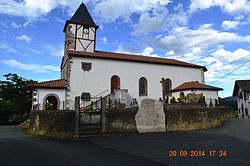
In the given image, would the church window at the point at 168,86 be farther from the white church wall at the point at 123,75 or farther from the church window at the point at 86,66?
the church window at the point at 86,66

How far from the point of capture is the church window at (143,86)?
2666 cm

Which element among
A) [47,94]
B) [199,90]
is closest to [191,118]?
[199,90]

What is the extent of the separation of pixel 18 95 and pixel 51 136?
84.4 feet

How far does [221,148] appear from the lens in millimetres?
9031

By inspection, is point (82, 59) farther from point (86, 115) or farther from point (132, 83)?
point (86, 115)

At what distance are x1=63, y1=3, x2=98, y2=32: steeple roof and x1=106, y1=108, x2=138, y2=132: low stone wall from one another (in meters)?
15.5

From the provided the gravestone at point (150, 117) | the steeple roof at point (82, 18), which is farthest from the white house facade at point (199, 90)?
the steeple roof at point (82, 18)

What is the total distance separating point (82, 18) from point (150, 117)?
17.6m

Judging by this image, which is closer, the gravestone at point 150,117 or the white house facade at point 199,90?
the gravestone at point 150,117

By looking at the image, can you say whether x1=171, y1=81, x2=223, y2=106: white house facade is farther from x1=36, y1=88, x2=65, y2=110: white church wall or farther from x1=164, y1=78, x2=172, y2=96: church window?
x1=36, y1=88, x2=65, y2=110: white church wall

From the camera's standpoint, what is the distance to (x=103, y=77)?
24.7m

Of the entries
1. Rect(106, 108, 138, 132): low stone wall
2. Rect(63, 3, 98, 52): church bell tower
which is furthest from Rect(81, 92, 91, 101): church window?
Rect(106, 108, 138, 132): low stone wall

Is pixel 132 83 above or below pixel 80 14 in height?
below

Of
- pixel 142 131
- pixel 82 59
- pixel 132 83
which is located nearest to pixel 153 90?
pixel 132 83
